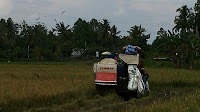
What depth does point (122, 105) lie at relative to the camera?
6414 mm

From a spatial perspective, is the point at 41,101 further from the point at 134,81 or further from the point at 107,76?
the point at 134,81

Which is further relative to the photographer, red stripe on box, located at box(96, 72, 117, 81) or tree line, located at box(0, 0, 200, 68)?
tree line, located at box(0, 0, 200, 68)

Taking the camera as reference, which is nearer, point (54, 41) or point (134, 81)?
point (134, 81)

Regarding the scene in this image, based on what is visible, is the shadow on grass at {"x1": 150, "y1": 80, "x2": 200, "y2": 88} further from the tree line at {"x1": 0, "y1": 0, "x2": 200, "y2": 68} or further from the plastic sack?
the tree line at {"x1": 0, "y1": 0, "x2": 200, "y2": 68}

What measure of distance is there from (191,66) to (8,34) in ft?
105

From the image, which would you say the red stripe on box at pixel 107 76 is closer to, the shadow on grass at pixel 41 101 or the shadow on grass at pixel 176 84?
the shadow on grass at pixel 41 101

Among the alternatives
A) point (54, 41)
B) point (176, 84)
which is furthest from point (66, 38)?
point (176, 84)

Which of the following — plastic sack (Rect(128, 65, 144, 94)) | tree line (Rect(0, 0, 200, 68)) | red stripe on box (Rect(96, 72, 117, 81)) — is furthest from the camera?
tree line (Rect(0, 0, 200, 68))

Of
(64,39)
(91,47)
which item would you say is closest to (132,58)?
(91,47)

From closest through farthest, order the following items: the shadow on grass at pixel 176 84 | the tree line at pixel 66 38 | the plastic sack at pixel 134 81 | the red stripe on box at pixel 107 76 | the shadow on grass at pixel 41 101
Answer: the shadow on grass at pixel 41 101 < the plastic sack at pixel 134 81 < the red stripe on box at pixel 107 76 < the shadow on grass at pixel 176 84 < the tree line at pixel 66 38

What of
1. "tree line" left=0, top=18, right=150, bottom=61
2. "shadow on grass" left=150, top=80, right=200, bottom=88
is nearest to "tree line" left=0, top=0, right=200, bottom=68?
"tree line" left=0, top=18, right=150, bottom=61

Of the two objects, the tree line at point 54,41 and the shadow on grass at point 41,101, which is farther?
the tree line at point 54,41

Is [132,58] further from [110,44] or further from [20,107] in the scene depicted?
[110,44]

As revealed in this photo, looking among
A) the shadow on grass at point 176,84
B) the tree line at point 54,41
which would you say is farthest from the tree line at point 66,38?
the shadow on grass at point 176,84
